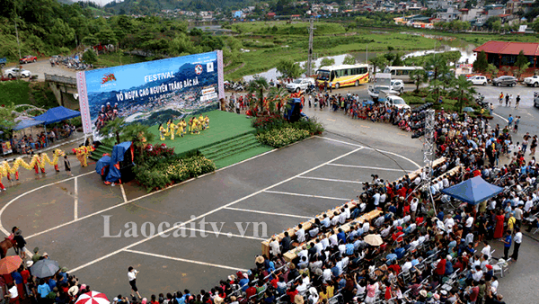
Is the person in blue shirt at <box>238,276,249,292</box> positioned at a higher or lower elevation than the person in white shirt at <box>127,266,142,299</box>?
higher

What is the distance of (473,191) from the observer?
15891 mm

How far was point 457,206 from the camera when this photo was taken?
18.1m

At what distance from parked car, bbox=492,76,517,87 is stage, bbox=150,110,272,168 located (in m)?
28.8

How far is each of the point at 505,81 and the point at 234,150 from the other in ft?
105

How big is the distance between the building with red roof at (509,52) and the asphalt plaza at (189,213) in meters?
33.9

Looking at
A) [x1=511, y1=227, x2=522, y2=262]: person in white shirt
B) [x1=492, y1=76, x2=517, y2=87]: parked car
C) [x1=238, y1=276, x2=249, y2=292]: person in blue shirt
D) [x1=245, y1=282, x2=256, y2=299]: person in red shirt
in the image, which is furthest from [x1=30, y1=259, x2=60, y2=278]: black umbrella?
[x1=492, y1=76, x2=517, y2=87]: parked car

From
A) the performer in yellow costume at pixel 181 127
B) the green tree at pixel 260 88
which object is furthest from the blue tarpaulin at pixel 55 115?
the green tree at pixel 260 88

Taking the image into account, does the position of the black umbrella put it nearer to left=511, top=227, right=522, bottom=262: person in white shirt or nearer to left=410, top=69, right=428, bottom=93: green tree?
left=511, top=227, right=522, bottom=262: person in white shirt

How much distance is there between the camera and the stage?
23562 millimetres

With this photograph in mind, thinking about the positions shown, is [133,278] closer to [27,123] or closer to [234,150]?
[234,150]

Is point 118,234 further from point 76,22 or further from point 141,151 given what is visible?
point 76,22

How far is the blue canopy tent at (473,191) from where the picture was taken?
15699 millimetres

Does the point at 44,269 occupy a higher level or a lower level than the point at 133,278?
higher
